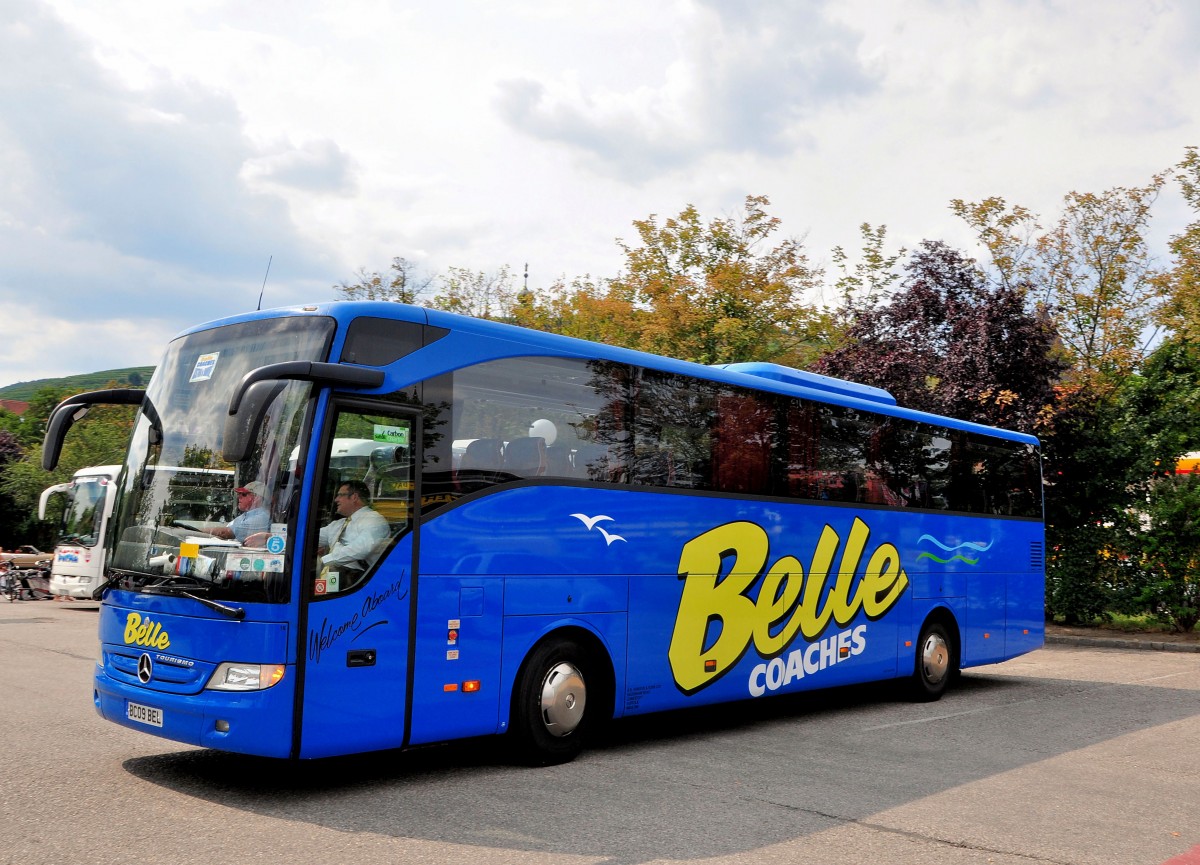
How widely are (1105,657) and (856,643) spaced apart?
350 inches

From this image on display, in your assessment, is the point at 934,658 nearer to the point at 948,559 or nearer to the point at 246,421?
the point at 948,559

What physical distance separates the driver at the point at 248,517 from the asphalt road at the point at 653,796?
1.65 meters

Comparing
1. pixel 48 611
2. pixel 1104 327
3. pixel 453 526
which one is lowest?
pixel 48 611

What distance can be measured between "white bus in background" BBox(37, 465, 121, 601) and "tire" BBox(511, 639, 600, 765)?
1876 centimetres

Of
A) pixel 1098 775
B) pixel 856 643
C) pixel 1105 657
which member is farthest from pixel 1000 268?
pixel 1098 775

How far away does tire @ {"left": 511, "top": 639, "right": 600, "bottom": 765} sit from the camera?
317 inches

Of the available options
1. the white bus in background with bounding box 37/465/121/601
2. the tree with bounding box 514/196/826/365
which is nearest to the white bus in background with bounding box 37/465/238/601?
the white bus in background with bounding box 37/465/121/601

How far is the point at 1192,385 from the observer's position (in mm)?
21125

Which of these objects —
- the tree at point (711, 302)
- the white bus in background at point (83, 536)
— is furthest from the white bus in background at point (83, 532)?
the tree at point (711, 302)

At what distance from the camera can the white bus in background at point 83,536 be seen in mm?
24484

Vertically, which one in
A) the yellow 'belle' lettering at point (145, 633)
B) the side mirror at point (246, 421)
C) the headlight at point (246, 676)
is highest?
the side mirror at point (246, 421)

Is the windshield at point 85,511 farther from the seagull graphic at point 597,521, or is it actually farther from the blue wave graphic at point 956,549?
the seagull graphic at point 597,521

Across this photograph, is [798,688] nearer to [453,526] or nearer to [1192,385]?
[453,526]

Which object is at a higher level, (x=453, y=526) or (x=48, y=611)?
(x=453, y=526)
